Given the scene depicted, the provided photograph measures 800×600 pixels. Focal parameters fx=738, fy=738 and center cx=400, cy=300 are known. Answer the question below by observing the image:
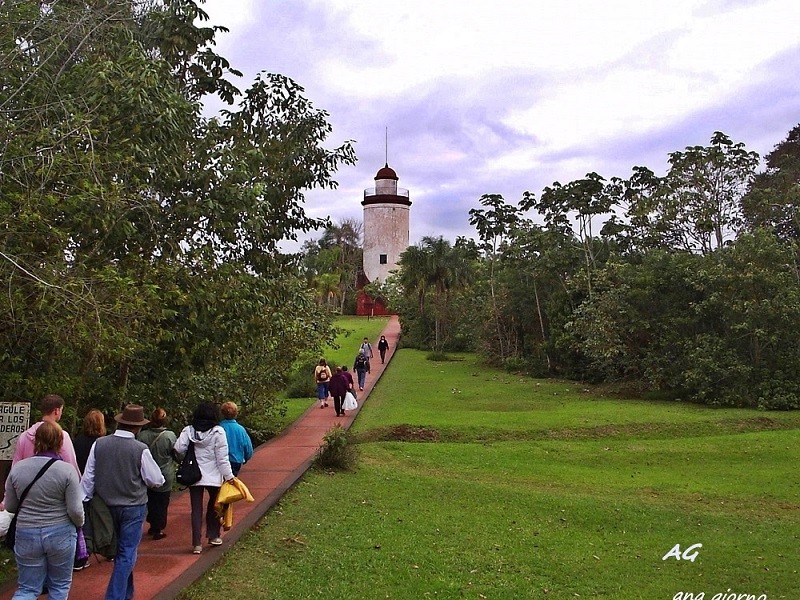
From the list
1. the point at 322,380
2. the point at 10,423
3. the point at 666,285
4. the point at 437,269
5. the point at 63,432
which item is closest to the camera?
the point at 63,432

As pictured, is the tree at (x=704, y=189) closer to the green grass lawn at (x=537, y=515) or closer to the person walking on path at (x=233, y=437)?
the green grass lawn at (x=537, y=515)

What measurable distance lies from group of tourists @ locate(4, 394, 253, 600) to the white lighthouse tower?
67347mm

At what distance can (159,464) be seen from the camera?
762 centimetres

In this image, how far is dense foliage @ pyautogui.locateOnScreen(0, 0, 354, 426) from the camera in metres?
7.18

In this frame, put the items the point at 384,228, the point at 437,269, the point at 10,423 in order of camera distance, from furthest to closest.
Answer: the point at 384,228 → the point at 437,269 → the point at 10,423

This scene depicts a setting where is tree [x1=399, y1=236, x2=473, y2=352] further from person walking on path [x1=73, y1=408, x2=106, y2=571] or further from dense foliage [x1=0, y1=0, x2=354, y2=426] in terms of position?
A: person walking on path [x1=73, y1=408, x2=106, y2=571]

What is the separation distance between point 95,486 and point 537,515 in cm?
651

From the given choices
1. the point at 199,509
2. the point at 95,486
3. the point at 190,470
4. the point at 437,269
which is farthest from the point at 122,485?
the point at 437,269

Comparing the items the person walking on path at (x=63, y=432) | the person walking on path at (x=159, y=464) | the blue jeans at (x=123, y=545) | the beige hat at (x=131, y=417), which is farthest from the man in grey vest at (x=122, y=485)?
the person walking on path at (x=159, y=464)

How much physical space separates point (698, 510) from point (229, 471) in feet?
24.2

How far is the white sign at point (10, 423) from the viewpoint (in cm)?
609

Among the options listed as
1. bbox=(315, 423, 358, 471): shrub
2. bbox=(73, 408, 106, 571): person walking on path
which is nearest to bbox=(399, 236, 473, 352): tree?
bbox=(315, 423, 358, 471): shrub

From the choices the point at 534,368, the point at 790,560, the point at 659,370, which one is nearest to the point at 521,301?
the point at 534,368

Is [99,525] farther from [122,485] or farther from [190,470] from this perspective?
[190,470]
